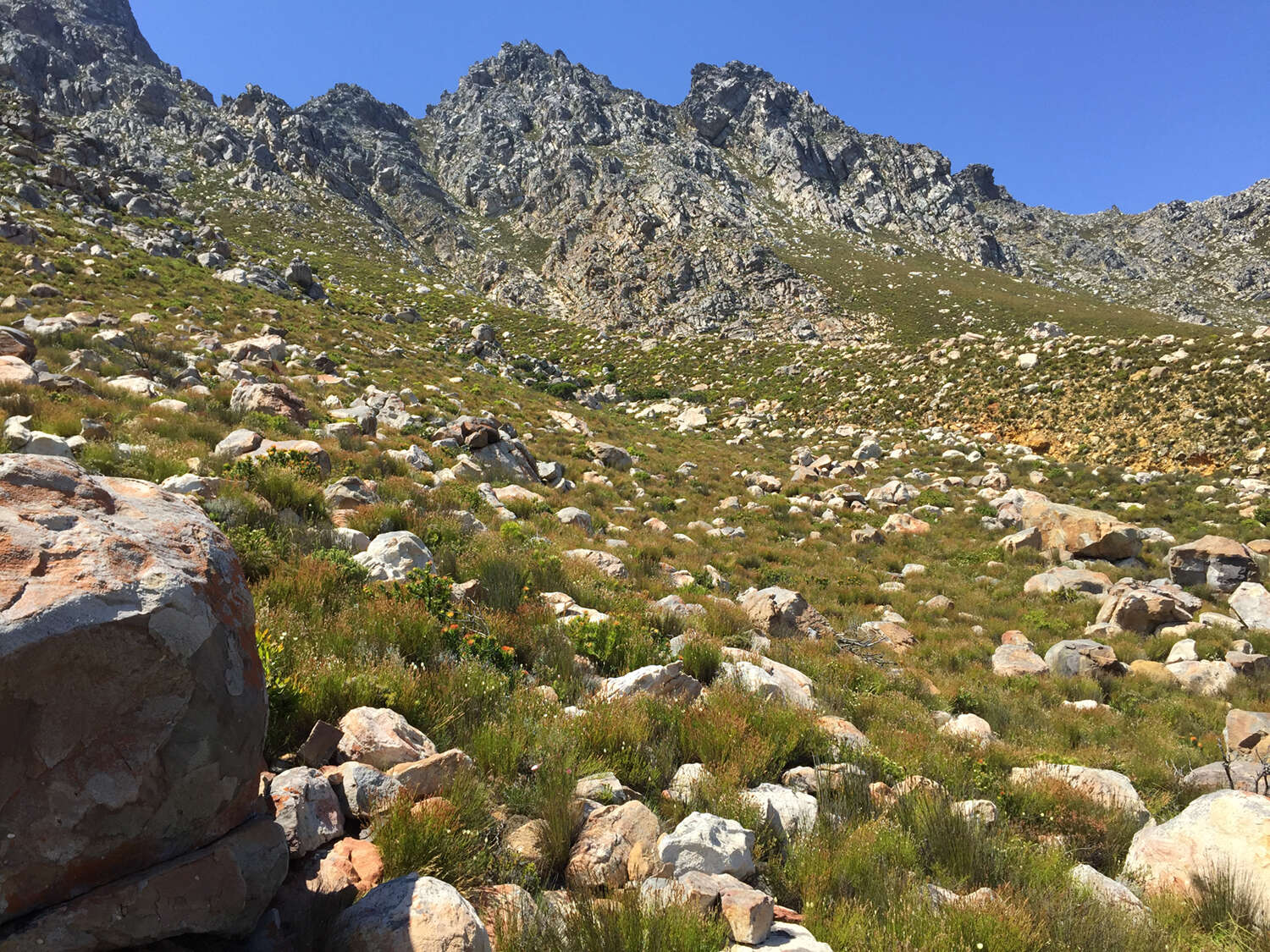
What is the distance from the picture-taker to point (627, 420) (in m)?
36.9

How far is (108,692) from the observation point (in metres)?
2.16

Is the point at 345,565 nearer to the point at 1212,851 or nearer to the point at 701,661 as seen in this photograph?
the point at 701,661

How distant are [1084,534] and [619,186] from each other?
97.6 meters

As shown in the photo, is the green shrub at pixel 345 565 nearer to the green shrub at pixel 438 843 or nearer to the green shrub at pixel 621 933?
the green shrub at pixel 438 843

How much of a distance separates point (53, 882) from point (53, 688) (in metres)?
0.66

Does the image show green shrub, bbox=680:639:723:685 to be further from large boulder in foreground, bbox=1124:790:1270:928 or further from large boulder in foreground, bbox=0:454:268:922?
large boulder in foreground, bbox=0:454:268:922

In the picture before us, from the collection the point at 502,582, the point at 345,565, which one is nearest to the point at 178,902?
the point at 345,565

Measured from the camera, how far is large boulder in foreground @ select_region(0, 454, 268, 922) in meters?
1.95

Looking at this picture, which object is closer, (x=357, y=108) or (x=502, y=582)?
(x=502, y=582)

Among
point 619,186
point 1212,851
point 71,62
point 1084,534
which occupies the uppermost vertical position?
point 619,186

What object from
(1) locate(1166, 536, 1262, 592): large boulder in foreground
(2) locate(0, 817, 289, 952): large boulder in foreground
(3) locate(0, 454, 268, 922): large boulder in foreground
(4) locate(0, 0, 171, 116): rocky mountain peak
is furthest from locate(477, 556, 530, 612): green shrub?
(4) locate(0, 0, 171, 116): rocky mountain peak

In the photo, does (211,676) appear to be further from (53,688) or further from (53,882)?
(53,882)

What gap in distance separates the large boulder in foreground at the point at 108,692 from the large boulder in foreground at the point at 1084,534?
17587mm

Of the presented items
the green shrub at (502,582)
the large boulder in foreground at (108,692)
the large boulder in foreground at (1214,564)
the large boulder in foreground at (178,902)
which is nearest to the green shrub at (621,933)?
the large boulder in foreground at (178,902)
